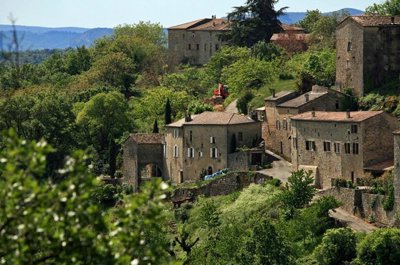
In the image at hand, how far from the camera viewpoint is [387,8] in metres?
92.9

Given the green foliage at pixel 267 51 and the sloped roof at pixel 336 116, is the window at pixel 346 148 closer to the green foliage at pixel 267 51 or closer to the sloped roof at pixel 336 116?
the sloped roof at pixel 336 116

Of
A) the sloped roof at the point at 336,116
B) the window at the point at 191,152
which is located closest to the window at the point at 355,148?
the sloped roof at the point at 336,116

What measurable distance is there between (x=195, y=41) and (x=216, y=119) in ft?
159

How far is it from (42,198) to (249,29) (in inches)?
3587

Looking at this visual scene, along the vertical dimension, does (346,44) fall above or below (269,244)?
above

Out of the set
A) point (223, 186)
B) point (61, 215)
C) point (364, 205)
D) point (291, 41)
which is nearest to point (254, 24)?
point (291, 41)

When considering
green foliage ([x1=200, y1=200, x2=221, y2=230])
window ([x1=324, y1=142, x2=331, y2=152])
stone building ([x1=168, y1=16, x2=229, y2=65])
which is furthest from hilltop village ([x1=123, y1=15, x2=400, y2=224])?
stone building ([x1=168, y1=16, x2=229, y2=65])

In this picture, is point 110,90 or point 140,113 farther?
point 110,90

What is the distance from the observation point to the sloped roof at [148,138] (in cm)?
8262

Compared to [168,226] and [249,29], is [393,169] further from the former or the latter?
[249,29]

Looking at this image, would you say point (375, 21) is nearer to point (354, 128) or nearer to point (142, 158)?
point (354, 128)

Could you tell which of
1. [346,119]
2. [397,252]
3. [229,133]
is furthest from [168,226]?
[397,252]

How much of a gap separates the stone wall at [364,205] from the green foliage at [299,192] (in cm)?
146

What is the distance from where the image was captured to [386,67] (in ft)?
252
